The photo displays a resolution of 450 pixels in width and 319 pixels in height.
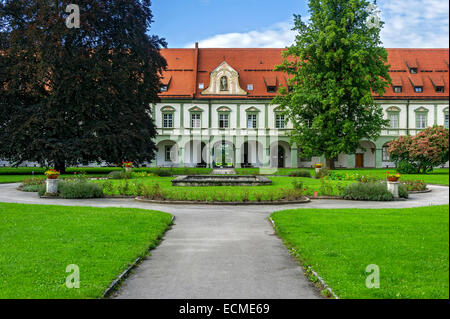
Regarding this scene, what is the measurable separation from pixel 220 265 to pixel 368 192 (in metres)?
12.1

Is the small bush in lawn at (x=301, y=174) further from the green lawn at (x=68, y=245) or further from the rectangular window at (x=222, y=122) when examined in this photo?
the green lawn at (x=68, y=245)

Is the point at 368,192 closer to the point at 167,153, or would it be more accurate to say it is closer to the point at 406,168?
the point at 406,168

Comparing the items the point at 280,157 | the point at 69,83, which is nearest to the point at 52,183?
the point at 69,83

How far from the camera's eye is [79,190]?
59.1 feet

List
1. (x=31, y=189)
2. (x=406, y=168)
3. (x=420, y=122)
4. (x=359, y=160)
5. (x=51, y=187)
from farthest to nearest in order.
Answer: (x=359, y=160) → (x=420, y=122) → (x=406, y=168) → (x=31, y=189) → (x=51, y=187)

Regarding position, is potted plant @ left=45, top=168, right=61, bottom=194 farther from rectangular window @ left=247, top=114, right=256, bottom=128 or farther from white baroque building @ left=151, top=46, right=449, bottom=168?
rectangular window @ left=247, top=114, right=256, bottom=128

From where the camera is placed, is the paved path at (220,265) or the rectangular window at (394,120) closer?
the paved path at (220,265)

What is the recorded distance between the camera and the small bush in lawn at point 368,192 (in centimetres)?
1714

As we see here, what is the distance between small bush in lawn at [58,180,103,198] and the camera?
17906 mm

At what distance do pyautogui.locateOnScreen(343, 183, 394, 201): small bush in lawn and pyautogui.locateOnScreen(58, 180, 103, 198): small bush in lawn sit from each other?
10.5 metres

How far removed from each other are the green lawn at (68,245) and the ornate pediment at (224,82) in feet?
122

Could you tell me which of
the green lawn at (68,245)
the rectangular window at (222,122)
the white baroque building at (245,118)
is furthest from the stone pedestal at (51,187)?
the rectangular window at (222,122)

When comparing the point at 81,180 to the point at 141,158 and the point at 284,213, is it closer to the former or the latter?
the point at 284,213

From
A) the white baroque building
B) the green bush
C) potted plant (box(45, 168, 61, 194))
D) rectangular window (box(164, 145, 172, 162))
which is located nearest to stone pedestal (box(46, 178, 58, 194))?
potted plant (box(45, 168, 61, 194))
